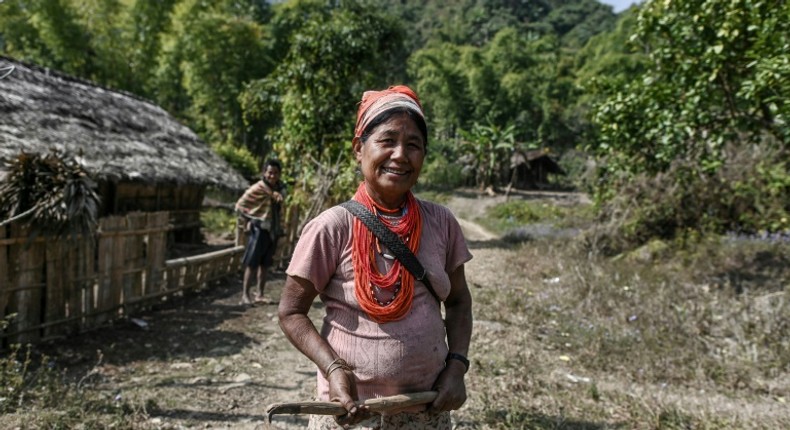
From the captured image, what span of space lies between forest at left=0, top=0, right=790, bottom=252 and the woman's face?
4742 mm

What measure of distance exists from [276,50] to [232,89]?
13.1ft

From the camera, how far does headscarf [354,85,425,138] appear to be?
5.26 ft

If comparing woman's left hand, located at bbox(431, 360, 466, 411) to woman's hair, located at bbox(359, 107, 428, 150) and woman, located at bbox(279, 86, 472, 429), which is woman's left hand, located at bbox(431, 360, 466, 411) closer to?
woman, located at bbox(279, 86, 472, 429)

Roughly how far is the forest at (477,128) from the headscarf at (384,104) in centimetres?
469

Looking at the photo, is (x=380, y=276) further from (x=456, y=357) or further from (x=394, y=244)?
(x=456, y=357)

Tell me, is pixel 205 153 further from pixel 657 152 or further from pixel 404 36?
pixel 657 152

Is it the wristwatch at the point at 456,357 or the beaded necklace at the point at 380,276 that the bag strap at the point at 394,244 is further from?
the wristwatch at the point at 456,357

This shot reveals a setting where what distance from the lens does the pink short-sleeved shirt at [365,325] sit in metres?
1.55

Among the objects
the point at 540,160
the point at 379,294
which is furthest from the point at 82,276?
the point at 540,160

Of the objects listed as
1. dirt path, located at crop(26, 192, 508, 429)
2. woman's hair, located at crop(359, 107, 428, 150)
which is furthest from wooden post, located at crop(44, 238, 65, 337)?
woman's hair, located at crop(359, 107, 428, 150)

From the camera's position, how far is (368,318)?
1561mm

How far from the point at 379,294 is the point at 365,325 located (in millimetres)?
102

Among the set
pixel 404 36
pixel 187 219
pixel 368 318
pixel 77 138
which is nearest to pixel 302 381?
pixel 368 318

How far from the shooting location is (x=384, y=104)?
1.61 m
